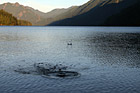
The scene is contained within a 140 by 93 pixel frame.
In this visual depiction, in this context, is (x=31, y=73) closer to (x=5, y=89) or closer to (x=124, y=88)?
(x=5, y=89)

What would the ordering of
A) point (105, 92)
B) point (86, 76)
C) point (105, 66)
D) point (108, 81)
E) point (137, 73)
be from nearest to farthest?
point (105, 92), point (108, 81), point (86, 76), point (137, 73), point (105, 66)

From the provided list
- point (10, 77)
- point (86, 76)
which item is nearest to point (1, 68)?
point (10, 77)

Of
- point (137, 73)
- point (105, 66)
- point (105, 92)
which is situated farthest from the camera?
point (105, 66)

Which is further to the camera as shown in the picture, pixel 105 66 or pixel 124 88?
pixel 105 66

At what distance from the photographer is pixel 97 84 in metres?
28.4

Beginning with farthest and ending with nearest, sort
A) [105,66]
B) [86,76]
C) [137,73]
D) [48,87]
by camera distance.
Result: [105,66] → [137,73] → [86,76] → [48,87]

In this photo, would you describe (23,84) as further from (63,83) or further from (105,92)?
(105,92)

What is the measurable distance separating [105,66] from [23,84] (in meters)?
19.4

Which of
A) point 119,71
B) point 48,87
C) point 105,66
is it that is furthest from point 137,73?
point 48,87

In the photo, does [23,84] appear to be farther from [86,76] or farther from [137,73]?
[137,73]

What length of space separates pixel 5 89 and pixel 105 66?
22.3 metres

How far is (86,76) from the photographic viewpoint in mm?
32656

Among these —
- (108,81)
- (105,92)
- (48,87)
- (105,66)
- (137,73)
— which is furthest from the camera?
(105,66)

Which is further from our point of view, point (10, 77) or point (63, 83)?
point (10, 77)
